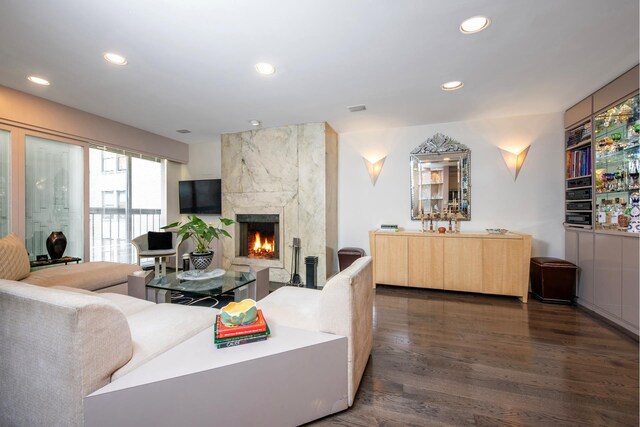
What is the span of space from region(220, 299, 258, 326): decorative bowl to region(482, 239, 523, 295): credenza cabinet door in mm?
3077

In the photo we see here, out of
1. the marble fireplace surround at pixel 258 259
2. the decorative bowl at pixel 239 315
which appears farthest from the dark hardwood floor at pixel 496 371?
the marble fireplace surround at pixel 258 259

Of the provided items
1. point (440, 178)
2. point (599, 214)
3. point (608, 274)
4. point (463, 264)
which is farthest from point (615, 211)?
point (440, 178)

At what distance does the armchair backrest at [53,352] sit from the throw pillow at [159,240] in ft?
11.4

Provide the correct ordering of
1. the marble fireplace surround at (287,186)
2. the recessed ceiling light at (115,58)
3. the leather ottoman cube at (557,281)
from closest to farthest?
the recessed ceiling light at (115,58) < the leather ottoman cube at (557,281) < the marble fireplace surround at (287,186)

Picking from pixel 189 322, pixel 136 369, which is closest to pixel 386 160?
pixel 189 322

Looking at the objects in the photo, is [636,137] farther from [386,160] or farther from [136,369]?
[136,369]

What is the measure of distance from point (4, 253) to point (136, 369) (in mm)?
2322

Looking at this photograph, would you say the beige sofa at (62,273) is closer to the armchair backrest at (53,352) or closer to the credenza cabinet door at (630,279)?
the armchair backrest at (53,352)

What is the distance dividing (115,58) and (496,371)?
12.6ft

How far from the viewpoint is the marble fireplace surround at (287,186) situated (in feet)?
12.7

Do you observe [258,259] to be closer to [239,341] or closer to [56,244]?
[56,244]

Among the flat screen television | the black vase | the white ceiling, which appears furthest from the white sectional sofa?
the flat screen television

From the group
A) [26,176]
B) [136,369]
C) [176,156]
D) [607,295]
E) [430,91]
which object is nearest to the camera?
[136,369]

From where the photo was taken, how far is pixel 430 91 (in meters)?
2.82
